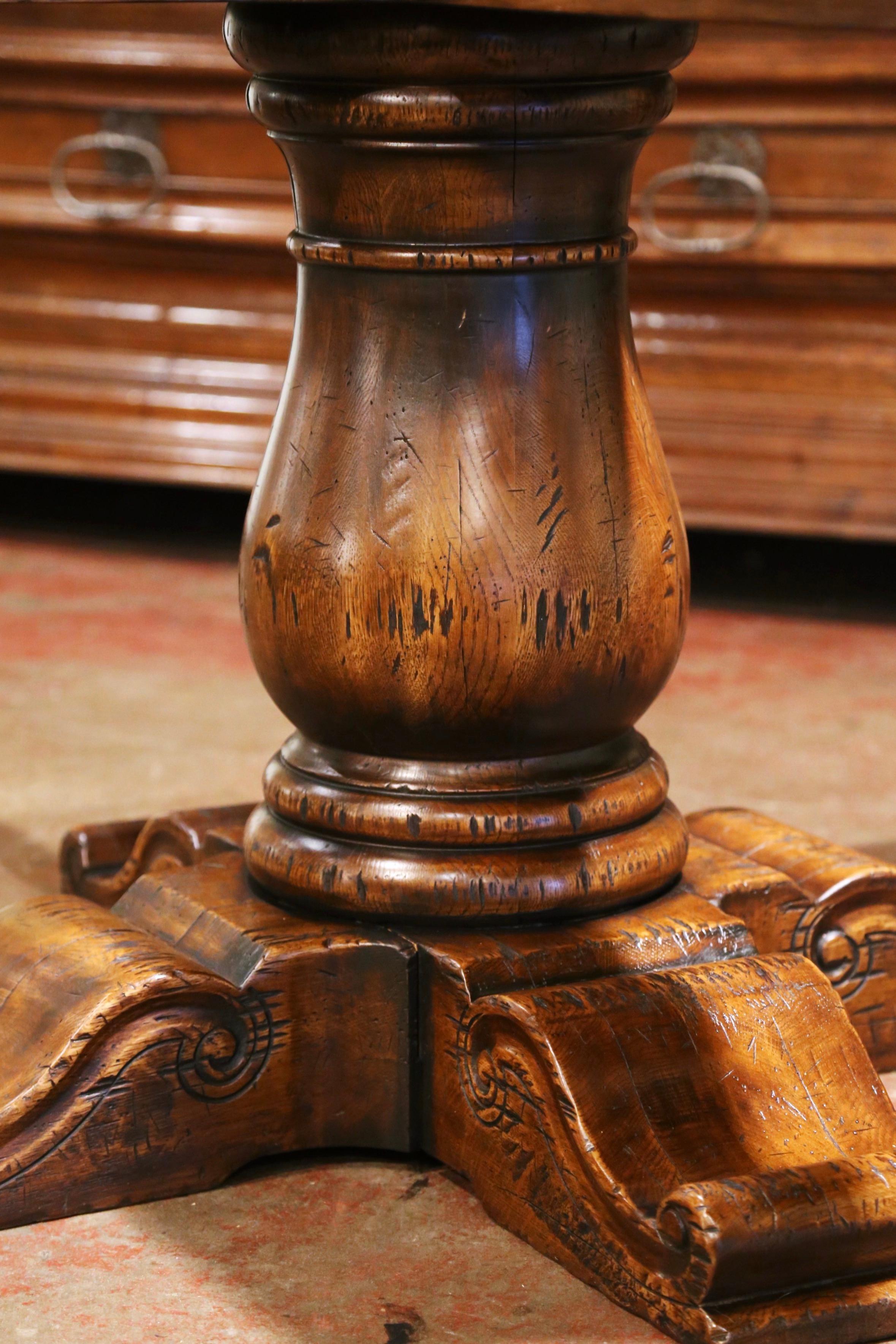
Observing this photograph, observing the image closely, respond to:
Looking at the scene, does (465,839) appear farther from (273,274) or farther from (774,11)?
(273,274)

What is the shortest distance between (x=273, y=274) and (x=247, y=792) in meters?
0.87

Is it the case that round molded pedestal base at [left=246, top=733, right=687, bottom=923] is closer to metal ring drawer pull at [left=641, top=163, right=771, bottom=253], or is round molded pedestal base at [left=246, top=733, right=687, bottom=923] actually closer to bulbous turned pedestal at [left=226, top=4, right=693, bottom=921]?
bulbous turned pedestal at [left=226, top=4, right=693, bottom=921]

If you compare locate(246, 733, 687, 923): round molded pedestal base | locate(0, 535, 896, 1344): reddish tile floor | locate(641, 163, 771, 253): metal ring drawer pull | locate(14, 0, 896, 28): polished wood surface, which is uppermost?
locate(641, 163, 771, 253): metal ring drawer pull

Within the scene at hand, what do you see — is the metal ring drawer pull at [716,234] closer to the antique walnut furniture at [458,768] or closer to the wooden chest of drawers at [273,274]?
the wooden chest of drawers at [273,274]

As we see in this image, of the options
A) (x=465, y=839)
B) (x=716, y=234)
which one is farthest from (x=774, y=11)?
(x=716, y=234)

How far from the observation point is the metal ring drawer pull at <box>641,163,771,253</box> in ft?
6.36

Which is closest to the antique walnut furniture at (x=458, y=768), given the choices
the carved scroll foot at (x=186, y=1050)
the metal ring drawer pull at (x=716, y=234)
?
the carved scroll foot at (x=186, y=1050)

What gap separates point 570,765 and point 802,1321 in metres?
0.27

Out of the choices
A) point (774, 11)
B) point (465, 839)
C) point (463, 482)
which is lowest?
point (465, 839)

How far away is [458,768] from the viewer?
0.85 m

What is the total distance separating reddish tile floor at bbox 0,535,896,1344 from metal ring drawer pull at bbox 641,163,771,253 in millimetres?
386

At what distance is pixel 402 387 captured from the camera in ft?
2.72

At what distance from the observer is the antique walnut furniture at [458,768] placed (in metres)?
0.78

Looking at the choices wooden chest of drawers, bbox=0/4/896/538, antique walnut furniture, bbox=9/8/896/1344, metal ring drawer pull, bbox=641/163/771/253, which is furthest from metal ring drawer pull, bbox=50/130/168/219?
antique walnut furniture, bbox=9/8/896/1344
